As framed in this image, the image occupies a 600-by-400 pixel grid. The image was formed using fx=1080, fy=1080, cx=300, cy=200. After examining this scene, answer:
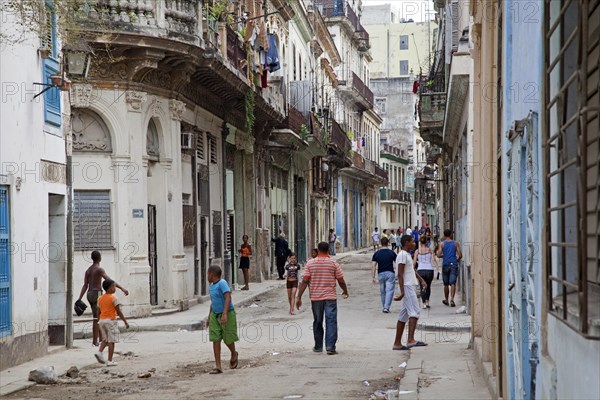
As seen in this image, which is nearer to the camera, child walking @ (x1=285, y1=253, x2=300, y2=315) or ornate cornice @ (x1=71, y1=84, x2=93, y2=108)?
ornate cornice @ (x1=71, y1=84, x2=93, y2=108)

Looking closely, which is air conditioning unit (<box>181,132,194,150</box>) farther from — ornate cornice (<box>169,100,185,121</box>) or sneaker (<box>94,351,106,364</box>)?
sneaker (<box>94,351,106,364</box>)

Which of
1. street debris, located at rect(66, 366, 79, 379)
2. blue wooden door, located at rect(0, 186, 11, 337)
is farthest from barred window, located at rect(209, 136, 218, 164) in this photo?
street debris, located at rect(66, 366, 79, 379)

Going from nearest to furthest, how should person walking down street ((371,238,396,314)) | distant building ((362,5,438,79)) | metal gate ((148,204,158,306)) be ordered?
person walking down street ((371,238,396,314)) < metal gate ((148,204,158,306)) < distant building ((362,5,438,79))

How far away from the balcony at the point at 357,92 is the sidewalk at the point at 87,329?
29.6 metres

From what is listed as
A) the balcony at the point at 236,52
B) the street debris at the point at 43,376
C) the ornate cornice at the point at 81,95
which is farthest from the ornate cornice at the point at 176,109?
the street debris at the point at 43,376

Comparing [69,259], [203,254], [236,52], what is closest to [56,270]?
[69,259]

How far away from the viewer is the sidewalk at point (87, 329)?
12431 millimetres

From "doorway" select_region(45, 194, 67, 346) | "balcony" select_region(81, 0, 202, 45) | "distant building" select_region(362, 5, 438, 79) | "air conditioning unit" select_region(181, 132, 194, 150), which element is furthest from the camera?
"distant building" select_region(362, 5, 438, 79)

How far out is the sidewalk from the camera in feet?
40.8

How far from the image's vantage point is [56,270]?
635 inches

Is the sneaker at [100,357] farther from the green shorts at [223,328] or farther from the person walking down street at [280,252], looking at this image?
the person walking down street at [280,252]

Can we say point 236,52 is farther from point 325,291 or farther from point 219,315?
point 219,315

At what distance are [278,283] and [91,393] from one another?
68.4ft

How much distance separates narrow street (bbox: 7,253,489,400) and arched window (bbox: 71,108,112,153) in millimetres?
4093
